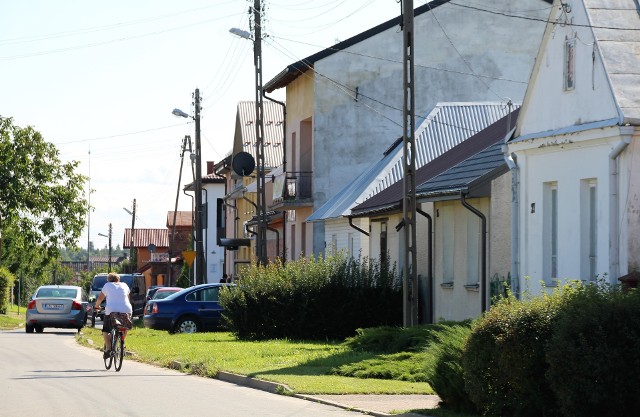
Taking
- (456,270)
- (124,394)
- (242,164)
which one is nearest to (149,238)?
(242,164)

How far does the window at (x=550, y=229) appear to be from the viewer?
2123 centimetres

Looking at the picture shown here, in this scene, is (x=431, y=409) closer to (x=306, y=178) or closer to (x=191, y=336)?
(x=191, y=336)

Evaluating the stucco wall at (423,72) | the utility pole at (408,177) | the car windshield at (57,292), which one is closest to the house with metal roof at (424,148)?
the stucco wall at (423,72)

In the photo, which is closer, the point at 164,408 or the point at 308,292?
the point at 164,408

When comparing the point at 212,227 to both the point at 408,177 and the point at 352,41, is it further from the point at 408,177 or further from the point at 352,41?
the point at 408,177

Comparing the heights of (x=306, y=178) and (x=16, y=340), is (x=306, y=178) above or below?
above

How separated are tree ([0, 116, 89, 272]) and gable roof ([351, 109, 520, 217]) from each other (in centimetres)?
2853

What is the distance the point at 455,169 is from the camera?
27.1 meters

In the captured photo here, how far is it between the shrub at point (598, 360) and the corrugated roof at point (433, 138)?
23716mm

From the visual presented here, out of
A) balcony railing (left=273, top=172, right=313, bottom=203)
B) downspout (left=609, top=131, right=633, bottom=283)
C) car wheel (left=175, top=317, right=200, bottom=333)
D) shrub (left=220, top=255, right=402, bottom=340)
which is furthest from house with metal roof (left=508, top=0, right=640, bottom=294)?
balcony railing (left=273, top=172, right=313, bottom=203)

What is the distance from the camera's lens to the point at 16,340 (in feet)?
108

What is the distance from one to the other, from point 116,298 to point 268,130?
3661 centimetres

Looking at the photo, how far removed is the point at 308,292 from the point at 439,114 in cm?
962

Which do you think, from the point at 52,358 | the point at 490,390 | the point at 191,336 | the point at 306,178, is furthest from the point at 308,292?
the point at 490,390
